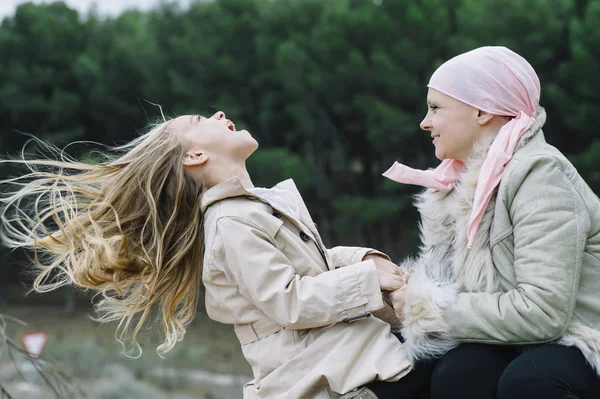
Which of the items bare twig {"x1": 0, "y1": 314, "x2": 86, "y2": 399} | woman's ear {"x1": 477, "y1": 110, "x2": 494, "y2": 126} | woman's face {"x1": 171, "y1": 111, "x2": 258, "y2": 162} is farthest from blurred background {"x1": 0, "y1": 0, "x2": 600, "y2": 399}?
woman's ear {"x1": 477, "y1": 110, "x2": 494, "y2": 126}

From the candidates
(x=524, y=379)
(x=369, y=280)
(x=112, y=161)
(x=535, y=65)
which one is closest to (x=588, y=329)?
(x=524, y=379)

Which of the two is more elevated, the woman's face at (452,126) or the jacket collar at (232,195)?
the woman's face at (452,126)

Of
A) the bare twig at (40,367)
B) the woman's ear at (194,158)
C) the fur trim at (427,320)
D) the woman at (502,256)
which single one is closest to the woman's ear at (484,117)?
the woman at (502,256)

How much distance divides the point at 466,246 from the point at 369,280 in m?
0.27

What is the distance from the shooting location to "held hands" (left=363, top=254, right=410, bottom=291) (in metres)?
2.34

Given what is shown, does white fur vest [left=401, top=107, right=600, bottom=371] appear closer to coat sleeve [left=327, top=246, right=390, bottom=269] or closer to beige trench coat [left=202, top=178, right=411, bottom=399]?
beige trench coat [left=202, top=178, right=411, bottom=399]

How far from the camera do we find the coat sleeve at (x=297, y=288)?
2252mm

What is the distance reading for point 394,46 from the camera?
13.2 m

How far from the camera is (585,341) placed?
6.69ft

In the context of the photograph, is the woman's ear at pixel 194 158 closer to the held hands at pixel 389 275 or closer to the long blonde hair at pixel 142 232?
the long blonde hair at pixel 142 232

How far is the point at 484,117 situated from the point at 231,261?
2.58 feet

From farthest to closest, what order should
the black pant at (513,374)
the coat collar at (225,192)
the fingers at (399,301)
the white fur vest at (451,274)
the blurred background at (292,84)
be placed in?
the blurred background at (292,84) < the coat collar at (225,192) < the fingers at (399,301) < the white fur vest at (451,274) < the black pant at (513,374)

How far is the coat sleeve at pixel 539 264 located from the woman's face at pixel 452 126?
262 millimetres

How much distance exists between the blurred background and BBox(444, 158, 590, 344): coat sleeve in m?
8.39
